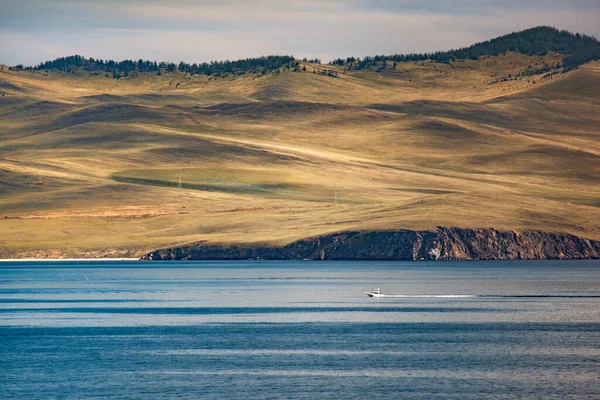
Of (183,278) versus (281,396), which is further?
(183,278)

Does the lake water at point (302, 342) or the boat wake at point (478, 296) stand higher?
the lake water at point (302, 342)

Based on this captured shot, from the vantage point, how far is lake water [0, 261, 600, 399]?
236 ft

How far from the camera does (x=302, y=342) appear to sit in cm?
9325

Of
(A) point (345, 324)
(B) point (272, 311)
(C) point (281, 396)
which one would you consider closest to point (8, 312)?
(B) point (272, 311)

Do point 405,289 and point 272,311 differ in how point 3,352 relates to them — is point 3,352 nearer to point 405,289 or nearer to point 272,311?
point 272,311

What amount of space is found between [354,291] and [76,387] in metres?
78.7

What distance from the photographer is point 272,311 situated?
120062 millimetres

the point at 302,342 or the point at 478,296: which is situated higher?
the point at 302,342

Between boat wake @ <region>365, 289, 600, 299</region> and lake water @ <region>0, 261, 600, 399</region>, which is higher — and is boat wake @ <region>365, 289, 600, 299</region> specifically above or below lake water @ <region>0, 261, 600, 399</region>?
below

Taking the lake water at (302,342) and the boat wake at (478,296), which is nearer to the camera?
the lake water at (302,342)

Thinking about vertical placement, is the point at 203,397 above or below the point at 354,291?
above

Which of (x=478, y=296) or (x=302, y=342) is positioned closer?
(x=302, y=342)

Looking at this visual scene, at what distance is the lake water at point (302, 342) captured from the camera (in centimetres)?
7200

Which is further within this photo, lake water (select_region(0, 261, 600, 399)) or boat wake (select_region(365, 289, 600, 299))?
boat wake (select_region(365, 289, 600, 299))
